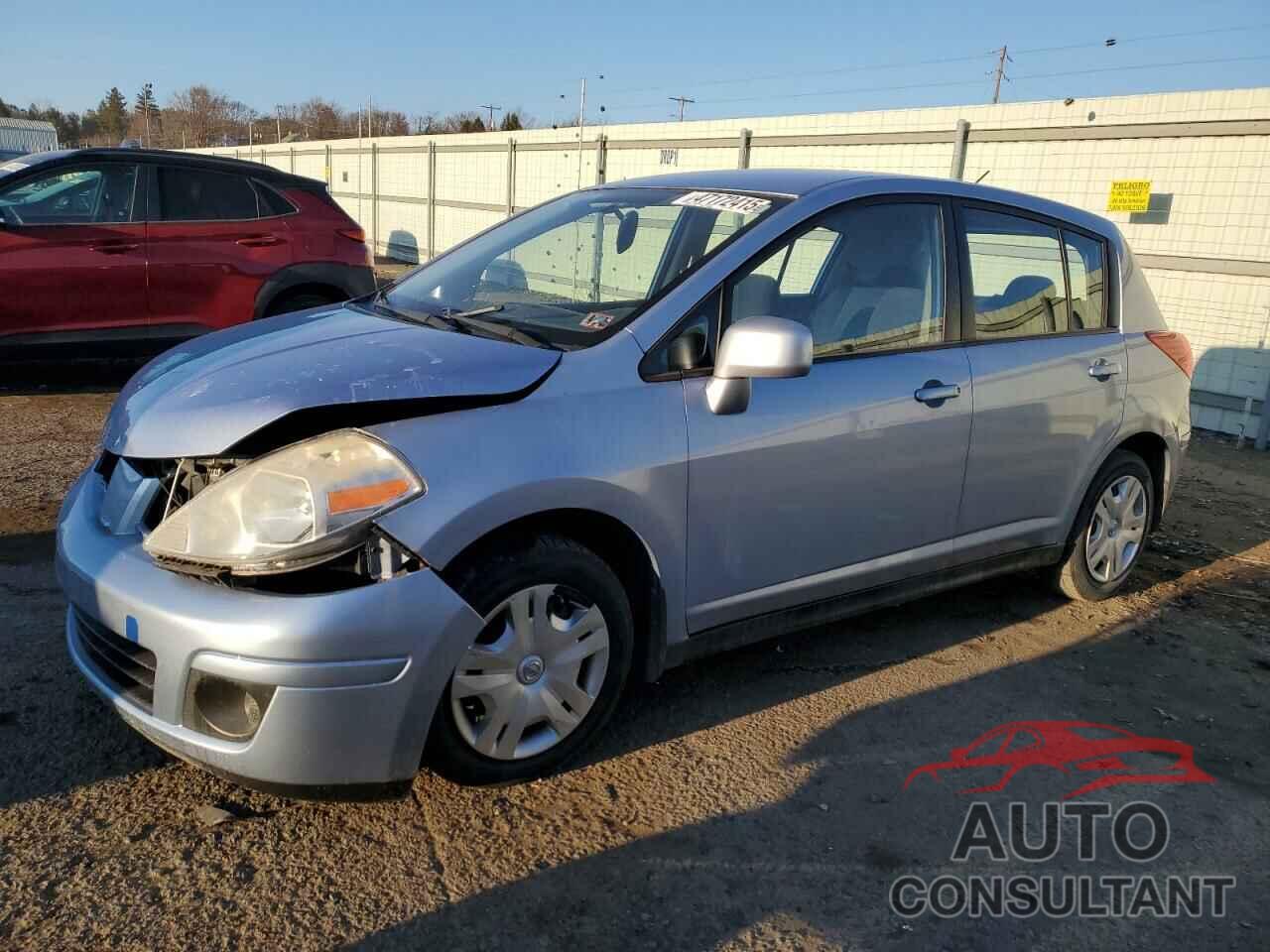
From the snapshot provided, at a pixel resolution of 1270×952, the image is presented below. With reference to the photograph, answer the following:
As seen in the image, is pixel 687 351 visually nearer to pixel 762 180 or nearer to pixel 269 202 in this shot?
pixel 762 180

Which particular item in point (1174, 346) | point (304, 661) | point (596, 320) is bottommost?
point (304, 661)

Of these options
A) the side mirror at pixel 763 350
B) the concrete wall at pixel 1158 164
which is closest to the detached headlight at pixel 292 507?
the side mirror at pixel 763 350

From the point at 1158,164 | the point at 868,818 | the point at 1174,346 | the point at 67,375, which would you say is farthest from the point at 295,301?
the point at 1158,164

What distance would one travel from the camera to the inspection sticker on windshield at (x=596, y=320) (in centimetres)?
316

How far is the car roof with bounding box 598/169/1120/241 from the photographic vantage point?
3.69 metres

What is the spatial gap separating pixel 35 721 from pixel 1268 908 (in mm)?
3510

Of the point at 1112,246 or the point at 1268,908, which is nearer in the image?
the point at 1268,908

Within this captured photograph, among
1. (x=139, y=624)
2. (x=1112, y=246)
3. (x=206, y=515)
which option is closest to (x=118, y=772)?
(x=139, y=624)

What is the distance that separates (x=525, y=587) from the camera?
9.01 ft

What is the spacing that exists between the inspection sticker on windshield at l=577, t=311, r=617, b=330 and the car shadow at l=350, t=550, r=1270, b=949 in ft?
4.27

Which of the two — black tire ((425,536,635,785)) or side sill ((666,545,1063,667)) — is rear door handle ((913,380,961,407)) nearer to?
side sill ((666,545,1063,667))

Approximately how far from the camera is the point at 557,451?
2791mm

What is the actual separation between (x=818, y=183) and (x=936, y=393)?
85 cm

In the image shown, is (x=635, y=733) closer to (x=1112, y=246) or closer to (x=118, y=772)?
(x=118, y=772)
